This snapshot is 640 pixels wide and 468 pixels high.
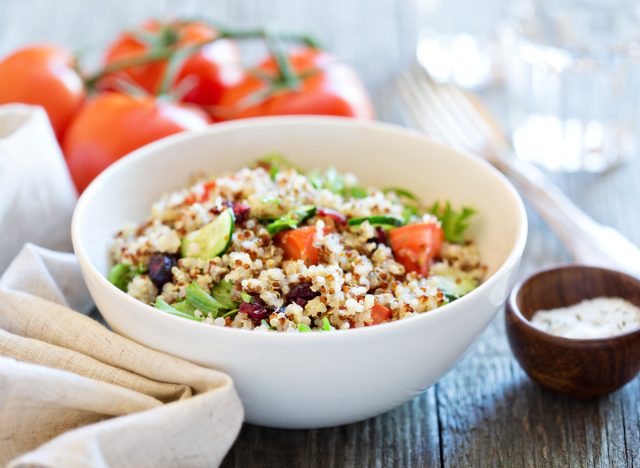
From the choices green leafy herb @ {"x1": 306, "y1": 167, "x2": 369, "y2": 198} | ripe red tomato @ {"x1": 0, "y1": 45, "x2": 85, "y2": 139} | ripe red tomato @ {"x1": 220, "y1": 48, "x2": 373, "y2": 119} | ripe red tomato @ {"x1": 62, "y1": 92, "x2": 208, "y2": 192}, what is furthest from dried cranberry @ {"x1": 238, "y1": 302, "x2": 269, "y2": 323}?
ripe red tomato @ {"x1": 0, "y1": 45, "x2": 85, "y2": 139}

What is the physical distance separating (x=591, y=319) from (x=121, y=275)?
1.00 meters

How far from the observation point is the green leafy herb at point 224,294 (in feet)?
5.21

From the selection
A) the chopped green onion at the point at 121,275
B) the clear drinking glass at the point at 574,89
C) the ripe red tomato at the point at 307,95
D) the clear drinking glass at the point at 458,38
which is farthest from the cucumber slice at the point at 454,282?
the clear drinking glass at the point at 458,38

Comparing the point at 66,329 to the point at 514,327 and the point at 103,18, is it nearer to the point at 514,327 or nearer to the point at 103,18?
the point at 514,327

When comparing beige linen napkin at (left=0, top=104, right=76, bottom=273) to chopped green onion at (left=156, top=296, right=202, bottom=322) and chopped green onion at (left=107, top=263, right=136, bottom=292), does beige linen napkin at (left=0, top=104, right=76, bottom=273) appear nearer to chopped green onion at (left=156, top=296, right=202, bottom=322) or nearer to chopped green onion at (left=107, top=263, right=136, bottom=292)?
chopped green onion at (left=107, top=263, right=136, bottom=292)

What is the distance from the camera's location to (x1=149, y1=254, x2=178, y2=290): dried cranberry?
168cm

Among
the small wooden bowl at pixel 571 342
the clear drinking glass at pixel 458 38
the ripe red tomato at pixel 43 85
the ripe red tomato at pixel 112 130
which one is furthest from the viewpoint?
the clear drinking glass at pixel 458 38

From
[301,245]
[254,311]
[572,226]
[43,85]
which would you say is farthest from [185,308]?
[43,85]

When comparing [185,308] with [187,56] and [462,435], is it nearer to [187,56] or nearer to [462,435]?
[462,435]

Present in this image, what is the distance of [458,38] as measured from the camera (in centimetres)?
325

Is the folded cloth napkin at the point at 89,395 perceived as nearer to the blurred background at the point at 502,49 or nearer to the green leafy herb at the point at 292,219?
the green leafy herb at the point at 292,219

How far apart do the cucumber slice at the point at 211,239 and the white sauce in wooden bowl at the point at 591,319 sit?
0.66 meters

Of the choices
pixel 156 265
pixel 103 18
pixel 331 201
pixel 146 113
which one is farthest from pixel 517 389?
pixel 103 18

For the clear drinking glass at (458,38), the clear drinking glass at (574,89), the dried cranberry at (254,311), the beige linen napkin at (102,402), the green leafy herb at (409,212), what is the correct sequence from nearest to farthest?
the beige linen napkin at (102,402)
the dried cranberry at (254,311)
the green leafy herb at (409,212)
the clear drinking glass at (574,89)
the clear drinking glass at (458,38)
